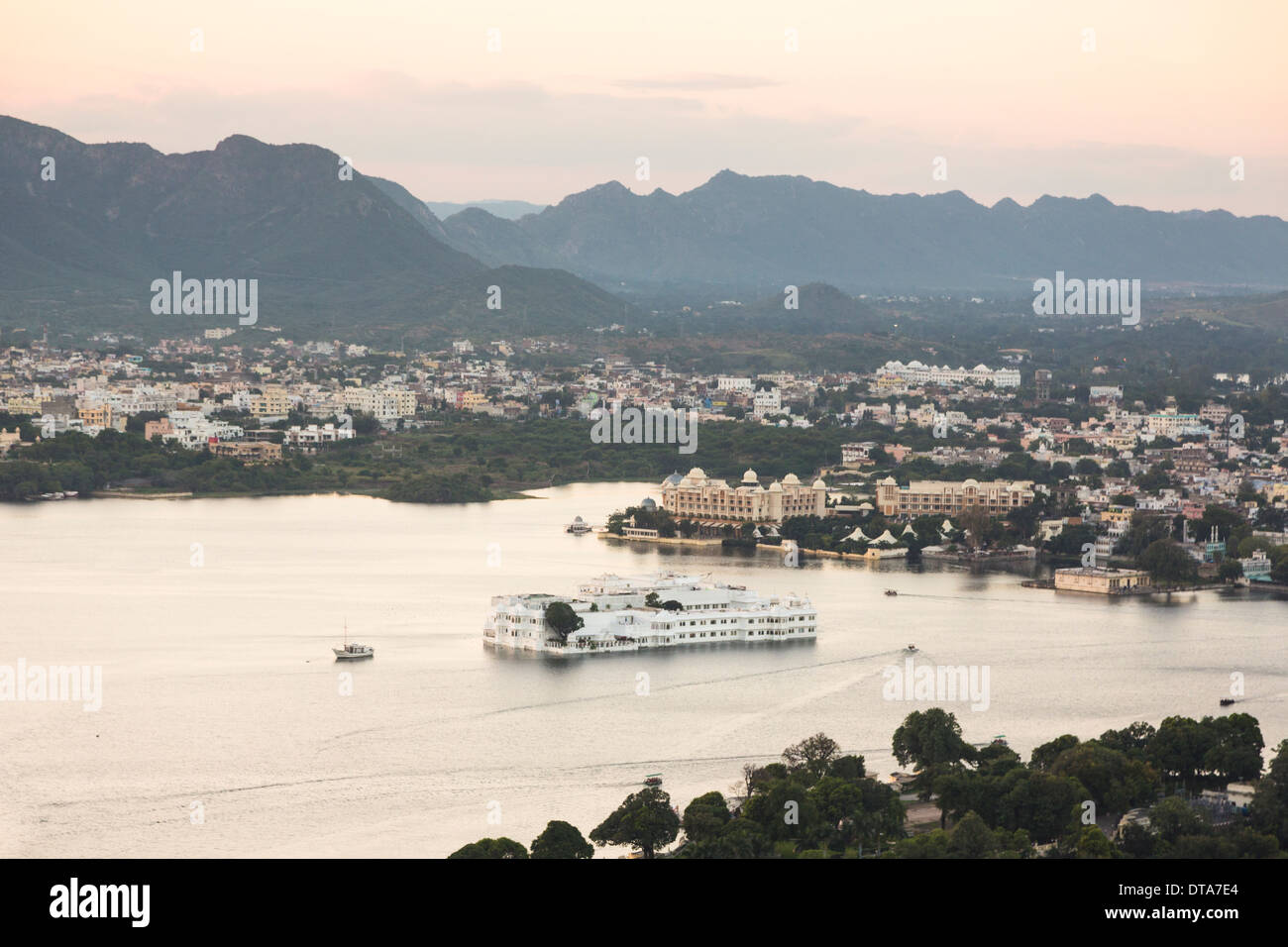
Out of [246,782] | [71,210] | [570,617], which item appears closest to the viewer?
[246,782]

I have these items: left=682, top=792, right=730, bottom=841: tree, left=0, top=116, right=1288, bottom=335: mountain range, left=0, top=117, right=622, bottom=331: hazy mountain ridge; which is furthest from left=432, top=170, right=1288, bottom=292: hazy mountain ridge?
left=682, top=792, right=730, bottom=841: tree

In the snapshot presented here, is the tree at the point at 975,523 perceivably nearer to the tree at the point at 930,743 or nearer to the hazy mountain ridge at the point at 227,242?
the tree at the point at 930,743

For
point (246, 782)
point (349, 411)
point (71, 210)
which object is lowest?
point (246, 782)

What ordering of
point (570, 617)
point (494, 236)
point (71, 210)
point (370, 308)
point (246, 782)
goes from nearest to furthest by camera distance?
point (246, 782)
point (570, 617)
point (370, 308)
point (71, 210)
point (494, 236)

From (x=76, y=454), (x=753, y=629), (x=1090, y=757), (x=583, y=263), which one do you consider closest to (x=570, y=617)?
(x=753, y=629)

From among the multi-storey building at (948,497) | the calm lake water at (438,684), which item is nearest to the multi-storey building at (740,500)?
the multi-storey building at (948,497)

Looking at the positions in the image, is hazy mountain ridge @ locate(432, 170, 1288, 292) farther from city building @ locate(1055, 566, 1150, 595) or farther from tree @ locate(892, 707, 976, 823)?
tree @ locate(892, 707, 976, 823)

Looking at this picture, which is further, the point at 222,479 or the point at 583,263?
the point at 583,263

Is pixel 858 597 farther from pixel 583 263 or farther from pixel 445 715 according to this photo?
pixel 583 263
